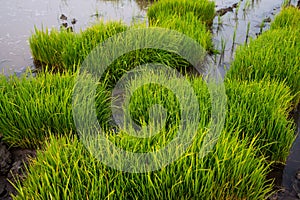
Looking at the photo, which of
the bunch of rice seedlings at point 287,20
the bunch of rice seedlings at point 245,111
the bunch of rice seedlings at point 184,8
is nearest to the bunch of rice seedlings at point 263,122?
the bunch of rice seedlings at point 245,111

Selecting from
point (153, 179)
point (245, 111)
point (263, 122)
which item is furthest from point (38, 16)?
point (153, 179)

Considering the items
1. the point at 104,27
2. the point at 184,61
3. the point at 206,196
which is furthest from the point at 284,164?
the point at 104,27

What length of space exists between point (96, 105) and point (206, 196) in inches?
54.7

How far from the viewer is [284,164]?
288 cm

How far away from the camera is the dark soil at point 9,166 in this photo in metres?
2.63

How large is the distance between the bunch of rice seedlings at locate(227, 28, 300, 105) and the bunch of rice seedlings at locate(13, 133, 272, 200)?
1.42 m

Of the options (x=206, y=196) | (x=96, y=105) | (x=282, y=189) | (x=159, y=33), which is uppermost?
(x=159, y=33)

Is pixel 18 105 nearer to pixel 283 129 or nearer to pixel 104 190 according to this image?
pixel 104 190

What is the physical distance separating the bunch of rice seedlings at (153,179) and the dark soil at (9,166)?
47 centimetres

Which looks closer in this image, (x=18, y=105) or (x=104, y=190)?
(x=104, y=190)

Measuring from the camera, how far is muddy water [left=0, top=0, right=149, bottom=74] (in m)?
4.98

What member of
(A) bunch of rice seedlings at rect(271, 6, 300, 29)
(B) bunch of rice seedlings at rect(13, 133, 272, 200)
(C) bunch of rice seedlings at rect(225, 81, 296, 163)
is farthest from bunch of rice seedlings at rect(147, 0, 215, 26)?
(B) bunch of rice seedlings at rect(13, 133, 272, 200)

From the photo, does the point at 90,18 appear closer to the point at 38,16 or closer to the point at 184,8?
the point at 38,16

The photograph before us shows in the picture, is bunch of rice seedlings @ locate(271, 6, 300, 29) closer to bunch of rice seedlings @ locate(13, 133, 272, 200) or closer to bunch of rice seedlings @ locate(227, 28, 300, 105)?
bunch of rice seedlings @ locate(227, 28, 300, 105)
